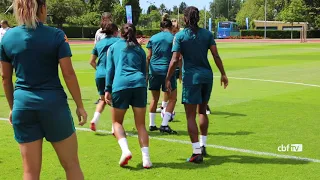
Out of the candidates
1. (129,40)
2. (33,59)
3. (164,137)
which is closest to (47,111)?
(33,59)

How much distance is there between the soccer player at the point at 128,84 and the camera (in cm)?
638

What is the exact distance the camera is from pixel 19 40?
3.97 metres

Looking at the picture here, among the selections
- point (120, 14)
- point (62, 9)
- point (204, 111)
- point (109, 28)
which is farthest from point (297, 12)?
point (204, 111)

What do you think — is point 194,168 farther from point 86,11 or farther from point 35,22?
point 86,11

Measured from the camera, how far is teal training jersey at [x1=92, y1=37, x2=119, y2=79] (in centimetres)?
812

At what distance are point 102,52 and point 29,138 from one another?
13.9 ft

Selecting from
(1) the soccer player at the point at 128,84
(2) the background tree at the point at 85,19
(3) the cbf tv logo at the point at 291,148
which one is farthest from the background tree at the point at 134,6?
(1) the soccer player at the point at 128,84

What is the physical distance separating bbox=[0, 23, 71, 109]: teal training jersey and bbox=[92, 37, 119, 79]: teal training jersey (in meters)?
4.05

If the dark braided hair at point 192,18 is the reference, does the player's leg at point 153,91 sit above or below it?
below

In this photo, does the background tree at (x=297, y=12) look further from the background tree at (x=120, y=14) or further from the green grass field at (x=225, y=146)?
the green grass field at (x=225, y=146)

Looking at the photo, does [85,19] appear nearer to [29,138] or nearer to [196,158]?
[196,158]

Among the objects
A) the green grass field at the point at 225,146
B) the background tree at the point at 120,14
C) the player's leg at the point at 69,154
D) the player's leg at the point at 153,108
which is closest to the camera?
the player's leg at the point at 69,154

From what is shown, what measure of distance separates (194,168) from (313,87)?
9.60 metres

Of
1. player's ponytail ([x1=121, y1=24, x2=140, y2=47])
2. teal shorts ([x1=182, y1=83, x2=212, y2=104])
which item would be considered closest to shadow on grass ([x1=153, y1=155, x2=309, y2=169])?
teal shorts ([x1=182, y1=83, x2=212, y2=104])
